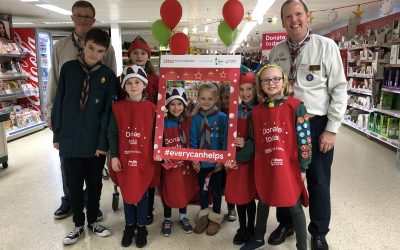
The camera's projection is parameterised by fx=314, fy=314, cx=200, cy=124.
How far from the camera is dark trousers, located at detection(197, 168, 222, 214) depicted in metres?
2.56

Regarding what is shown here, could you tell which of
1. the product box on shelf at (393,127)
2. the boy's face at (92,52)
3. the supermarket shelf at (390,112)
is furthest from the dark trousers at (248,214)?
the product box on shelf at (393,127)

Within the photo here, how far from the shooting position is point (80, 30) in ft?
8.84

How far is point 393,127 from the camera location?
5.36 m

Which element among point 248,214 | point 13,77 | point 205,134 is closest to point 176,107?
point 205,134

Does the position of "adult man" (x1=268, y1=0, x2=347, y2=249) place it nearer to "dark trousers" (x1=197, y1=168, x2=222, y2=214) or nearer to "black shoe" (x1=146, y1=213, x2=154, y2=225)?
"dark trousers" (x1=197, y1=168, x2=222, y2=214)

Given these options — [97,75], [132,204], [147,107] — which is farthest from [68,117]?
[132,204]

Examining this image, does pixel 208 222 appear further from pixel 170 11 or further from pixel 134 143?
pixel 170 11

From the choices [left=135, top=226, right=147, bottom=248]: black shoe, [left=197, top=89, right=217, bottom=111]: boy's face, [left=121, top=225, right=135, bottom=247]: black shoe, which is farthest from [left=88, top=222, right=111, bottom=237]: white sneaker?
[left=197, top=89, right=217, bottom=111]: boy's face

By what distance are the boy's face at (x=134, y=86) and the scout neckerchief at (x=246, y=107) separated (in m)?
0.76

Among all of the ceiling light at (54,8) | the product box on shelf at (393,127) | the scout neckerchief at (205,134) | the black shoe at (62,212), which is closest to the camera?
the scout neckerchief at (205,134)

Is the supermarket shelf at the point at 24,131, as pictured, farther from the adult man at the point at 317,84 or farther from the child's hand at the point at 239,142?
the adult man at the point at 317,84

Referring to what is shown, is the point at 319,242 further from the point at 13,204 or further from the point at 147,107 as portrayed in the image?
the point at 13,204

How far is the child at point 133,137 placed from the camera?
7.59 feet

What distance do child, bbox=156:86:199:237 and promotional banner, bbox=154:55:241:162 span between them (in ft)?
0.29
